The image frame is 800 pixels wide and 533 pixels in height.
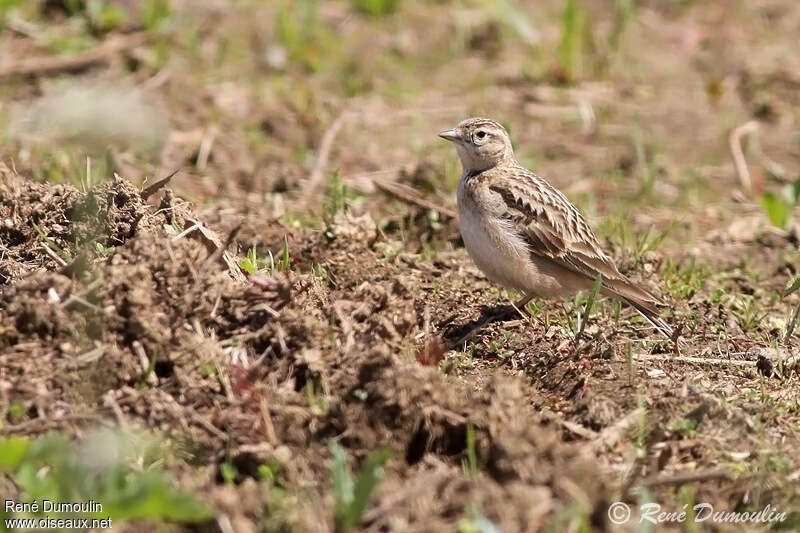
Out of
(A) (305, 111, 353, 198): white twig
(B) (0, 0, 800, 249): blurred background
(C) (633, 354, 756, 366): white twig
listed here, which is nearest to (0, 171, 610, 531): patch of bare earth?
(C) (633, 354, 756, 366): white twig

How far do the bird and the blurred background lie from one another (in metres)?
1.16

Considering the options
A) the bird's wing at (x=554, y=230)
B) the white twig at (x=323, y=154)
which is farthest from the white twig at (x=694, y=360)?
the white twig at (x=323, y=154)

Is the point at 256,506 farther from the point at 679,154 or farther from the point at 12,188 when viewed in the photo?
the point at 679,154

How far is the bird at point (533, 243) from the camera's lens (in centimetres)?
764

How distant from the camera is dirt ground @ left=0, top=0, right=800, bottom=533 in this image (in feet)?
17.5

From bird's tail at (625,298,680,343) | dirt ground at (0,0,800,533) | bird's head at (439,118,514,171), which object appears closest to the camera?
dirt ground at (0,0,800,533)

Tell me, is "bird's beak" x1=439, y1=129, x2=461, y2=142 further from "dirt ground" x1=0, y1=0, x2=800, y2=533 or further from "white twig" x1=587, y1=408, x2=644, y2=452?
"white twig" x1=587, y1=408, x2=644, y2=452

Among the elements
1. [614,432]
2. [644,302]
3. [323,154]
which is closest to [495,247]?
[644,302]

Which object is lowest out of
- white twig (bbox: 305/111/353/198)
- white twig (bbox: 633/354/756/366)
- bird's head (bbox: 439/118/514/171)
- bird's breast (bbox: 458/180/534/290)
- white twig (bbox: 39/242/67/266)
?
white twig (bbox: 305/111/353/198)

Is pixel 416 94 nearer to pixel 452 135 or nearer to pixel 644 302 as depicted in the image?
pixel 452 135

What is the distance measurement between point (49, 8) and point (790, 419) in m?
9.32

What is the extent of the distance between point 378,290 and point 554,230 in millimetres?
1914

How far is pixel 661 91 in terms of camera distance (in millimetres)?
12844

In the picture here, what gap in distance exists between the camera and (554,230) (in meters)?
7.95
